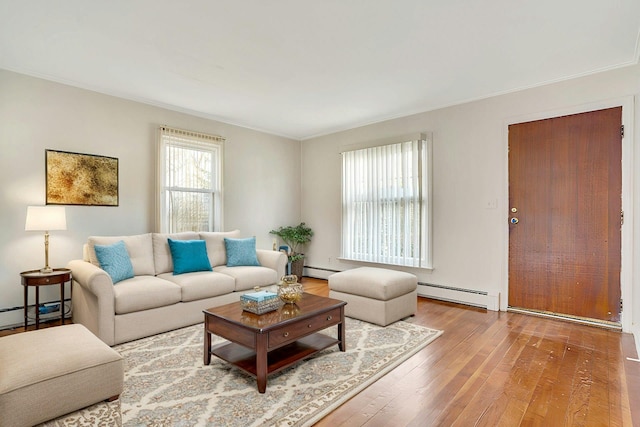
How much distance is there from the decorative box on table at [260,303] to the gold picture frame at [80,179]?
8.16ft

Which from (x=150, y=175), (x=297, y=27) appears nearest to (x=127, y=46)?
(x=297, y=27)

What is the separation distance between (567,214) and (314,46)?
3084 mm

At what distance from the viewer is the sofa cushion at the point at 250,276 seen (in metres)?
3.91

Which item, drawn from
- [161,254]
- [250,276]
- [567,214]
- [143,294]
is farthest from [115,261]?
[567,214]

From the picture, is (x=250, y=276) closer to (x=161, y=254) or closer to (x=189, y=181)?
(x=161, y=254)

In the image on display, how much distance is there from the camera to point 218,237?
14.5 ft

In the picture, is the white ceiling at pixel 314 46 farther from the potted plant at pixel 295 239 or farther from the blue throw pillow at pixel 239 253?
the potted plant at pixel 295 239

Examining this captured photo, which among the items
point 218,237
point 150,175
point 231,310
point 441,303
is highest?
point 150,175

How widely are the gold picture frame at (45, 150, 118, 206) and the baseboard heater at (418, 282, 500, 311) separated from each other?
13.4ft

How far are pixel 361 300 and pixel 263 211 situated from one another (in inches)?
107

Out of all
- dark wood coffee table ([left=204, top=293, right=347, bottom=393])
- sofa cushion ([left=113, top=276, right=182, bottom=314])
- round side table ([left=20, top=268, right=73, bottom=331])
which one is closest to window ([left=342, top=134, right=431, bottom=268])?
dark wood coffee table ([left=204, top=293, right=347, bottom=393])

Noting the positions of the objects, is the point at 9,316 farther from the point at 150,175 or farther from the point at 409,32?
the point at 409,32

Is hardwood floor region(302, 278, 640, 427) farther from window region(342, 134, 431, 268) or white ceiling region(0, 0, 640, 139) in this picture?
white ceiling region(0, 0, 640, 139)

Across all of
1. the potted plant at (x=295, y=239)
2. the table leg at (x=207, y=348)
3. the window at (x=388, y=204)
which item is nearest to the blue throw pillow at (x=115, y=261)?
the table leg at (x=207, y=348)
